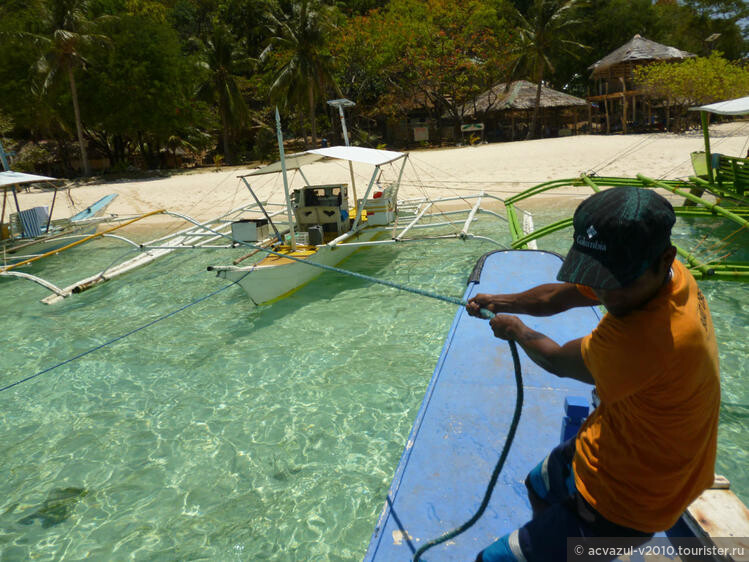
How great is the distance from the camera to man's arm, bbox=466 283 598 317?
2090 mm

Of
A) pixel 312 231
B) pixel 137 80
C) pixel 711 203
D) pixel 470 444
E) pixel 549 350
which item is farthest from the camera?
pixel 137 80

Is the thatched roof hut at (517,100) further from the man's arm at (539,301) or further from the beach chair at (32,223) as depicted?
the man's arm at (539,301)

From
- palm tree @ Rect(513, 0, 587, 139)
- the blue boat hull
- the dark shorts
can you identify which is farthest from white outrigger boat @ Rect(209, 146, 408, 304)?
palm tree @ Rect(513, 0, 587, 139)

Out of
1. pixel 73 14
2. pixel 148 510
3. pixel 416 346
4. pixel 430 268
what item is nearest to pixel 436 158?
pixel 430 268

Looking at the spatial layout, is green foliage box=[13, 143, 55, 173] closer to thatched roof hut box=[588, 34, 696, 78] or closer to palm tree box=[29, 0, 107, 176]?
palm tree box=[29, 0, 107, 176]

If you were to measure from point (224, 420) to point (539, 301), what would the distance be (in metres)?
4.33

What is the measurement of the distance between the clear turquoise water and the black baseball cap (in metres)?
3.19

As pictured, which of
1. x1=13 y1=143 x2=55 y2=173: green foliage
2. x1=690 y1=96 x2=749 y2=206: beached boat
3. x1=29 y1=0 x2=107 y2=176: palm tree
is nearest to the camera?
x1=690 y1=96 x2=749 y2=206: beached boat

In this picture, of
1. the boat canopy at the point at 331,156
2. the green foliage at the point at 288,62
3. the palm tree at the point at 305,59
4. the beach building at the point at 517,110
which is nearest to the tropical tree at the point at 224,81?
the green foliage at the point at 288,62

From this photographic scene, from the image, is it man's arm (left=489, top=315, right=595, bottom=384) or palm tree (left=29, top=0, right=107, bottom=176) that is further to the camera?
palm tree (left=29, top=0, right=107, bottom=176)

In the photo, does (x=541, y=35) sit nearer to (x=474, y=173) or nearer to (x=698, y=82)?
(x=698, y=82)

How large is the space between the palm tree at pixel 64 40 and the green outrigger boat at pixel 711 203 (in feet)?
83.6

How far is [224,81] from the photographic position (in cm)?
3045

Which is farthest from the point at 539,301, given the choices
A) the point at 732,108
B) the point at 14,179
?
the point at 14,179
